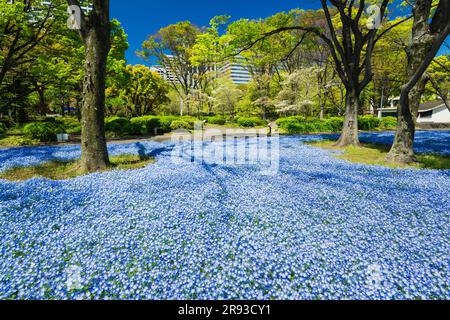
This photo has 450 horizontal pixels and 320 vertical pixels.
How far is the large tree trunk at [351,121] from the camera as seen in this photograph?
10.8 metres

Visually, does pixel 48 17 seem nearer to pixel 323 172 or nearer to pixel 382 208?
A: pixel 323 172

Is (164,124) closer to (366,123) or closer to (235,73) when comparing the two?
(366,123)

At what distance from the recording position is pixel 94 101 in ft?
20.1

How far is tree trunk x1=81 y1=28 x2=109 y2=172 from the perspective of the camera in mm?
5980

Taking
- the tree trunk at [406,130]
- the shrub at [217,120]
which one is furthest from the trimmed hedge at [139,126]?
the tree trunk at [406,130]

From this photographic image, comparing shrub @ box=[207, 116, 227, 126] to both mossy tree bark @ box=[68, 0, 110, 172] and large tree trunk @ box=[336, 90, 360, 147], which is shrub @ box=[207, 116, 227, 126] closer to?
large tree trunk @ box=[336, 90, 360, 147]

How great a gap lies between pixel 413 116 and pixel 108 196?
985 centimetres

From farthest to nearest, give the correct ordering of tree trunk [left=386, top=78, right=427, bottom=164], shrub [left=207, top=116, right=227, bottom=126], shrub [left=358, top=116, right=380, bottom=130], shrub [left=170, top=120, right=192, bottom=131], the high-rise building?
the high-rise building
shrub [left=207, top=116, right=227, bottom=126]
shrub [left=358, top=116, right=380, bottom=130]
shrub [left=170, top=120, right=192, bottom=131]
tree trunk [left=386, top=78, right=427, bottom=164]

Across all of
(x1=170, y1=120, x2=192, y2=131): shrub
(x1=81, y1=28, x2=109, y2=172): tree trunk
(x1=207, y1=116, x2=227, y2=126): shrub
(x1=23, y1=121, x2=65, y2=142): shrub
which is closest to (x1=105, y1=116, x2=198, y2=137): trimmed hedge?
(x1=170, y1=120, x2=192, y2=131): shrub

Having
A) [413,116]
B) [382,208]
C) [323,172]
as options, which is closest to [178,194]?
[382,208]

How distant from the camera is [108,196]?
13.2ft

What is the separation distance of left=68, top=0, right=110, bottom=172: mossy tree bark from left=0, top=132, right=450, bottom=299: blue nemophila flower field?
5.44 ft

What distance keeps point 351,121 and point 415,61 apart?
413 cm

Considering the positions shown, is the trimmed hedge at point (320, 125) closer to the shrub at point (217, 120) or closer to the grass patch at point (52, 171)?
the shrub at point (217, 120)
